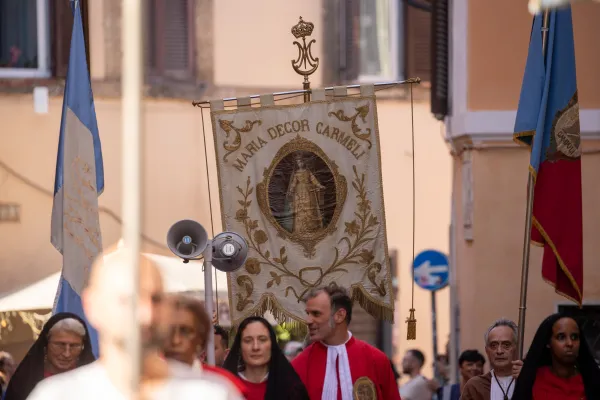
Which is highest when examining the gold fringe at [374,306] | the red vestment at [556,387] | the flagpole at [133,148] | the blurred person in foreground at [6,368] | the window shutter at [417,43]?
the window shutter at [417,43]

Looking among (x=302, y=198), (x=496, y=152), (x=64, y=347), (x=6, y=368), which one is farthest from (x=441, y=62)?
(x=64, y=347)

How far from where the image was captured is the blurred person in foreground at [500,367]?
873cm

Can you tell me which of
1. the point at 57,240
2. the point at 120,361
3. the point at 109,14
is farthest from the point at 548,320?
the point at 109,14

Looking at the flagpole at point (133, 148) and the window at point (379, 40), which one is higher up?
the window at point (379, 40)

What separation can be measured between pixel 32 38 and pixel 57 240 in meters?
9.13

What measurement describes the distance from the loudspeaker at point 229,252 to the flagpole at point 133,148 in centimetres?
521

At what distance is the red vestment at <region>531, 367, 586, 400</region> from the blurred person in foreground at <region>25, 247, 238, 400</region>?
4112 mm

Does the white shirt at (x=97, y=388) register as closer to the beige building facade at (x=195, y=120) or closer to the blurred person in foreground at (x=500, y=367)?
the blurred person in foreground at (x=500, y=367)

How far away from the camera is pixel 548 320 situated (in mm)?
8336

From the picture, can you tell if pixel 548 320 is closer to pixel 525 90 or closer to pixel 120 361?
pixel 525 90

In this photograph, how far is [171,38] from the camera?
2012 centimetres

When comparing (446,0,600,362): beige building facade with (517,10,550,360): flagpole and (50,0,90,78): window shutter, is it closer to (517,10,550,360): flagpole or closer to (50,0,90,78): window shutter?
(517,10,550,360): flagpole

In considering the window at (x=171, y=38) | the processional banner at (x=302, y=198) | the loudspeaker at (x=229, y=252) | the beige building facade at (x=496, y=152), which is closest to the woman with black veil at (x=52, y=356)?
the loudspeaker at (x=229, y=252)

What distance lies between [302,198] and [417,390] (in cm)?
266
